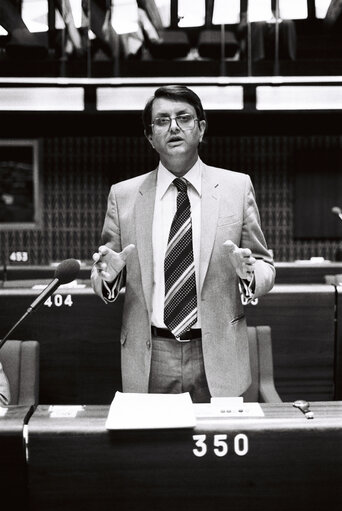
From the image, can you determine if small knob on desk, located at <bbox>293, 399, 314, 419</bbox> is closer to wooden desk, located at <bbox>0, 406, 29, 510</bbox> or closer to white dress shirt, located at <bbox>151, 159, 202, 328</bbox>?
white dress shirt, located at <bbox>151, 159, 202, 328</bbox>

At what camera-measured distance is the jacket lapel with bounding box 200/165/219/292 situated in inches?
75.3

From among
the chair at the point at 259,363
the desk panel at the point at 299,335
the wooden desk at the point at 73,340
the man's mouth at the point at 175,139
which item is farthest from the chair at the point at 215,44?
the man's mouth at the point at 175,139

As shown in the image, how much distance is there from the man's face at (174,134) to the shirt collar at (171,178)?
3.1 inches

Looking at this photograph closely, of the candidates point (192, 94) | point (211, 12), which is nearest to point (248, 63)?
point (211, 12)

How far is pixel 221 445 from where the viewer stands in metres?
1.34

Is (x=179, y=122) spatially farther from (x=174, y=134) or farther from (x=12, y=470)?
(x=12, y=470)

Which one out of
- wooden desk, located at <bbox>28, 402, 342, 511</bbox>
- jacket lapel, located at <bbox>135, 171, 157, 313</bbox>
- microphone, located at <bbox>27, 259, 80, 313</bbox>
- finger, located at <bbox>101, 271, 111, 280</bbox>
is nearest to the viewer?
wooden desk, located at <bbox>28, 402, 342, 511</bbox>

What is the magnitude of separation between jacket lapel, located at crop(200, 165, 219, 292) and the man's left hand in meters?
0.10

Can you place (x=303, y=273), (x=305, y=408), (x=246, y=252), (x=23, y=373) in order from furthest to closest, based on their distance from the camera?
(x=303, y=273) < (x=23, y=373) < (x=246, y=252) < (x=305, y=408)

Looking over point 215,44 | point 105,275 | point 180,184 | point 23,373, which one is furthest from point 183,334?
point 215,44

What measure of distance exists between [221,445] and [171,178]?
947mm

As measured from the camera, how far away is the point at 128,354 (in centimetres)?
197

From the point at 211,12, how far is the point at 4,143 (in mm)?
3167

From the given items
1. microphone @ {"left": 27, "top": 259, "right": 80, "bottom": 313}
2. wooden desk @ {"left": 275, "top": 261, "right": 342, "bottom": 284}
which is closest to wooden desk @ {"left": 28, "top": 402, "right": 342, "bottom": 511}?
microphone @ {"left": 27, "top": 259, "right": 80, "bottom": 313}
